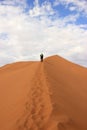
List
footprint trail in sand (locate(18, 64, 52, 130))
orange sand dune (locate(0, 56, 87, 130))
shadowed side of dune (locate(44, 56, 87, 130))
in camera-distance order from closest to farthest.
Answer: footprint trail in sand (locate(18, 64, 52, 130)) → orange sand dune (locate(0, 56, 87, 130)) → shadowed side of dune (locate(44, 56, 87, 130))

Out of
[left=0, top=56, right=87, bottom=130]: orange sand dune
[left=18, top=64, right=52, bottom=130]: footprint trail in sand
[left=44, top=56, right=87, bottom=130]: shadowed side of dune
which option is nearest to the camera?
[left=18, top=64, right=52, bottom=130]: footprint trail in sand

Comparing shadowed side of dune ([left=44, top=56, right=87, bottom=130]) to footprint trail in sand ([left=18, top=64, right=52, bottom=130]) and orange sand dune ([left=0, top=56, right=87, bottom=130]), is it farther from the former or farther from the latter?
footprint trail in sand ([left=18, top=64, right=52, bottom=130])

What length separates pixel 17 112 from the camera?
14.0 meters

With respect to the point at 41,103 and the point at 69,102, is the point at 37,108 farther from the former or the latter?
the point at 69,102

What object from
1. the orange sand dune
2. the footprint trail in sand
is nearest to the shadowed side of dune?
the orange sand dune

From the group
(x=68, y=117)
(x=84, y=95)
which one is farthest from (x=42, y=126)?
(x=84, y=95)

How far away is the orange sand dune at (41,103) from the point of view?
41.9 feet

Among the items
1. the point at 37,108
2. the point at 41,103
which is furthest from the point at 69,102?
the point at 37,108

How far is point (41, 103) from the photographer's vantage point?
14297mm

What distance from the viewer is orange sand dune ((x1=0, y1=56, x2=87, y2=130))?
41.9ft

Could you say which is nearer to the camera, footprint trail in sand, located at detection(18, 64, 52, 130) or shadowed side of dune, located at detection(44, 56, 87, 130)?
footprint trail in sand, located at detection(18, 64, 52, 130)

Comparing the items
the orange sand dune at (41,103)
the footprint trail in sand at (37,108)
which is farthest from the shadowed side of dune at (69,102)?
the footprint trail in sand at (37,108)

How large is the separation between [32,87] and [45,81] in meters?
1.19

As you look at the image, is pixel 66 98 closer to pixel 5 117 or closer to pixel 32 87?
pixel 32 87
